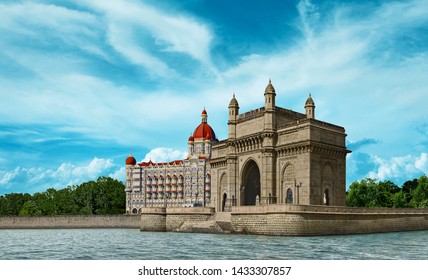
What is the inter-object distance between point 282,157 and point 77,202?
199 ft

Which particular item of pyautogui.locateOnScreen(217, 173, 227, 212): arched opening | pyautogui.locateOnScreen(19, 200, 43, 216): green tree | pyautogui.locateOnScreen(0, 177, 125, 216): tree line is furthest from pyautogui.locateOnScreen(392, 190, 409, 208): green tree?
pyautogui.locateOnScreen(19, 200, 43, 216): green tree

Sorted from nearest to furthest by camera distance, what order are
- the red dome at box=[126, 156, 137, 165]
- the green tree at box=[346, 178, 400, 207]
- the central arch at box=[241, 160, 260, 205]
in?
the central arch at box=[241, 160, 260, 205]
the green tree at box=[346, 178, 400, 207]
the red dome at box=[126, 156, 137, 165]

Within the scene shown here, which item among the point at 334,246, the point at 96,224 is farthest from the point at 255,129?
the point at 96,224

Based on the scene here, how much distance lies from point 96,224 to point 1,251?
5032cm

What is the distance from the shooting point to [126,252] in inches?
1300

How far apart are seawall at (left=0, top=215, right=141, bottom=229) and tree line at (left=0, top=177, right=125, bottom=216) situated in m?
12.9

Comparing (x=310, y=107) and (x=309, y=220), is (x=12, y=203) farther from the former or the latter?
(x=309, y=220)

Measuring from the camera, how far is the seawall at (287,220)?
45.1m

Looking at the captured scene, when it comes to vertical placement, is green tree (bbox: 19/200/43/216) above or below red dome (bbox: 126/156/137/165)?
below

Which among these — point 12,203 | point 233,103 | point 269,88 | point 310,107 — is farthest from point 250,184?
point 12,203

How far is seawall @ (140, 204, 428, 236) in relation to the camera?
45094 millimetres

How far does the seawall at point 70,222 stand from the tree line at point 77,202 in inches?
509

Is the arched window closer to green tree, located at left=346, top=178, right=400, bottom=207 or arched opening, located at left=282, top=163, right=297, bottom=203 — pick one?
arched opening, located at left=282, top=163, right=297, bottom=203

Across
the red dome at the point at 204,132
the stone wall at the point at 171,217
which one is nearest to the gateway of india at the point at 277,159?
the stone wall at the point at 171,217
